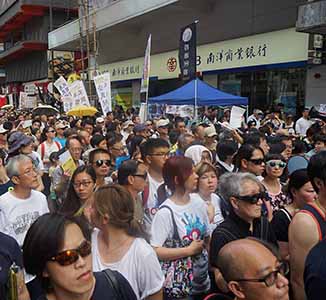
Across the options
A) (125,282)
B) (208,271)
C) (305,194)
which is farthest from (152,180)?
(125,282)

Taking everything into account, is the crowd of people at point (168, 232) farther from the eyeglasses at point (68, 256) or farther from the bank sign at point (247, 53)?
the bank sign at point (247, 53)

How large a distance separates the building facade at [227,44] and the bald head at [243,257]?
1279cm

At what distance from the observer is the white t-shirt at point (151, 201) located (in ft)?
12.4

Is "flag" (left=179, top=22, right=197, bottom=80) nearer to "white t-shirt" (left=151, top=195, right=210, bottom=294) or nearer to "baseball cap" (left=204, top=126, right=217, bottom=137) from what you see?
"baseball cap" (left=204, top=126, right=217, bottom=137)

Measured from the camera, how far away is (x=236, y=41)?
1694 cm

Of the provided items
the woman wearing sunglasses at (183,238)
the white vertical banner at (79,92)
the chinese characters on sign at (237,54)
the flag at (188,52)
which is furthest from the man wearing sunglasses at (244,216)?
the chinese characters on sign at (237,54)

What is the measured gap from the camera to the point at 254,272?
183 cm

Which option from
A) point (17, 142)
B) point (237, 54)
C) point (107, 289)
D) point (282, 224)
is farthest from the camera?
point (237, 54)

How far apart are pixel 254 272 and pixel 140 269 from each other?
759 mm

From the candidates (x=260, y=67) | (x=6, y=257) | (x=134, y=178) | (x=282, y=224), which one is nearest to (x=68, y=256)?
(x=6, y=257)

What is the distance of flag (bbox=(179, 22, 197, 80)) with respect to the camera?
10578 mm

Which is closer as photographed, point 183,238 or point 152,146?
point 183,238

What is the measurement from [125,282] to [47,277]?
0.40 meters

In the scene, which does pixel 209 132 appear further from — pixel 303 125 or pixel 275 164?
pixel 303 125
